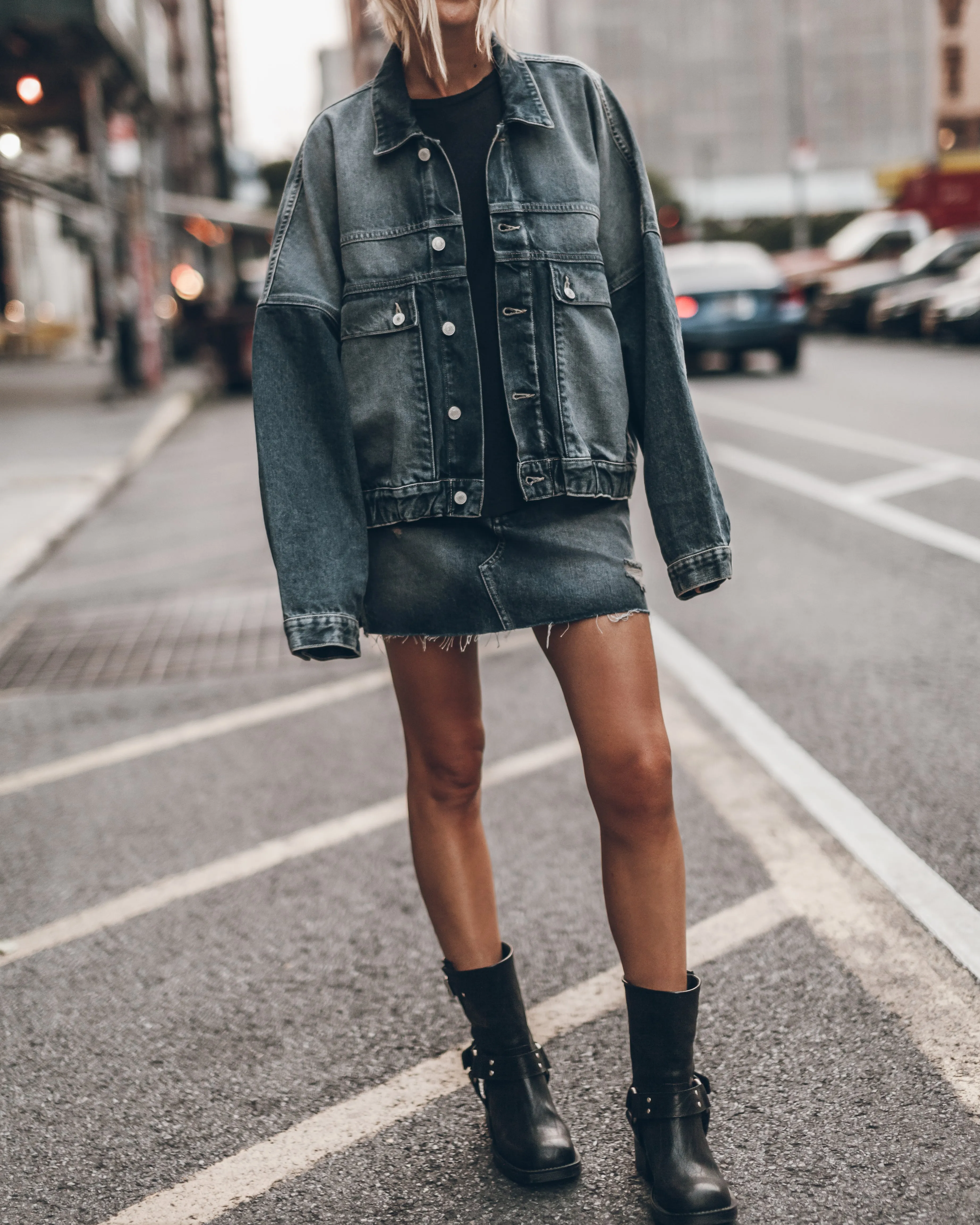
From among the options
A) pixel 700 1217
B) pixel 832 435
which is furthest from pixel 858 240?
pixel 700 1217

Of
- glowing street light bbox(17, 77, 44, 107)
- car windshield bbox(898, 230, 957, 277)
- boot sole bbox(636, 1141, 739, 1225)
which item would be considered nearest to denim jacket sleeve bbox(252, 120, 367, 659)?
boot sole bbox(636, 1141, 739, 1225)

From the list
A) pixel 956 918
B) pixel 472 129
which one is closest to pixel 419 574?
pixel 472 129

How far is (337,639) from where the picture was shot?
87.4 inches

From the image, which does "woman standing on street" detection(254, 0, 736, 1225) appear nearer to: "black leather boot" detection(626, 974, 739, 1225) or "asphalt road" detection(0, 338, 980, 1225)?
"black leather boot" detection(626, 974, 739, 1225)

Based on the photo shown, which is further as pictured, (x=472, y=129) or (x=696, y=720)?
(x=696, y=720)

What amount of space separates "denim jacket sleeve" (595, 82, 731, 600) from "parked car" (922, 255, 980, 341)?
57.5 feet

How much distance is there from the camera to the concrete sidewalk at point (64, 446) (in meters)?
9.27

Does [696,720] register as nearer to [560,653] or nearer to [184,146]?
[560,653]

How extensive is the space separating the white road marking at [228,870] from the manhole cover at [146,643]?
1.82 meters

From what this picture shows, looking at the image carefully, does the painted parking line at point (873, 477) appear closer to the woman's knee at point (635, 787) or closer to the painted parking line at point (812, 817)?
the painted parking line at point (812, 817)


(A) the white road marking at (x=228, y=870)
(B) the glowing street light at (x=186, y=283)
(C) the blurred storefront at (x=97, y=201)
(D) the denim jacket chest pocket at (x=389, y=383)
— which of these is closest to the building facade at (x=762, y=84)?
(B) the glowing street light at (x=186, y=283)

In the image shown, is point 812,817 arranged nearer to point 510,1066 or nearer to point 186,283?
point 510,1066

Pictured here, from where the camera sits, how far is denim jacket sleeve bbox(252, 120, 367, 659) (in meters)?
2.21

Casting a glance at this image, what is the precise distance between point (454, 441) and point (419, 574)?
220mm
